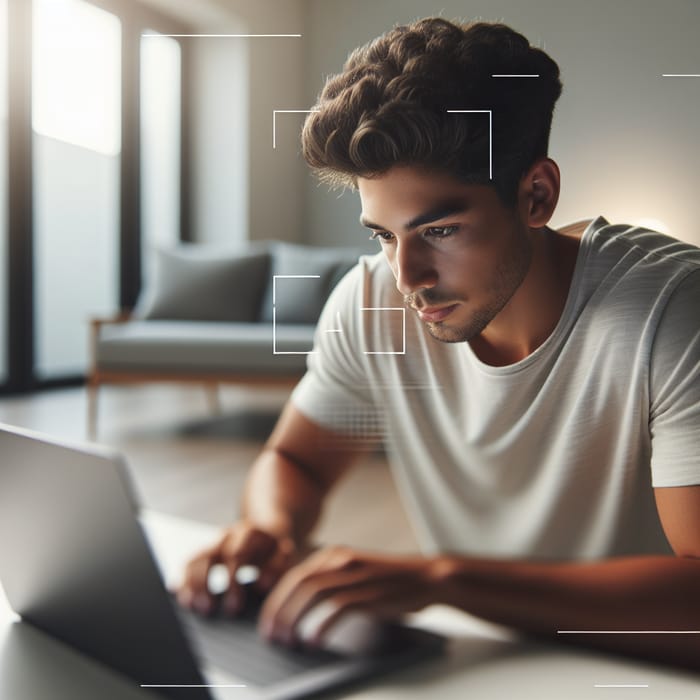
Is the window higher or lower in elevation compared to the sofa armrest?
higher

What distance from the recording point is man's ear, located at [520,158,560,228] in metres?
0.27

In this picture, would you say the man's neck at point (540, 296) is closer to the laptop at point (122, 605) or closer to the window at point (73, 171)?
the laptop at point (122, 605)

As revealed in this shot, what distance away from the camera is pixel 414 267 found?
0.85 feet

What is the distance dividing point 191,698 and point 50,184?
43 cm

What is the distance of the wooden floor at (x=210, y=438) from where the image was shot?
354mm

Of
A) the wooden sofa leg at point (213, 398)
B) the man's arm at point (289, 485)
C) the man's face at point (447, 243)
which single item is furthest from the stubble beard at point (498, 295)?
the wooden sofa leg at point (213, 398)

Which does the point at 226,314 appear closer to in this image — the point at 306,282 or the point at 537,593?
the point at 306,282

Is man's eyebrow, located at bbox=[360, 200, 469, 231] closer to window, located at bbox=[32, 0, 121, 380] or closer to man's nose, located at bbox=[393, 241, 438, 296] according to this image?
man's nose, located at bbox=[393, 241, 438, 296]

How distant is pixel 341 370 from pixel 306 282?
0.16 feet

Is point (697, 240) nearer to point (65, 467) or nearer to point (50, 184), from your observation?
point (65, 467)

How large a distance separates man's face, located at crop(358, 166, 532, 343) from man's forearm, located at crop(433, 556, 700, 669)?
0.10 m

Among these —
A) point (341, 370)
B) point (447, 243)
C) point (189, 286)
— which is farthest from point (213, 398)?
point (447, 243)

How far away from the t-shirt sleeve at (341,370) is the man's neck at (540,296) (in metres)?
0.06

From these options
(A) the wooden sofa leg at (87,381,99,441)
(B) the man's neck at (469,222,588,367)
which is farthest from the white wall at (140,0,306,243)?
(A) the wooden sofa leg at (87,381,99,441)
